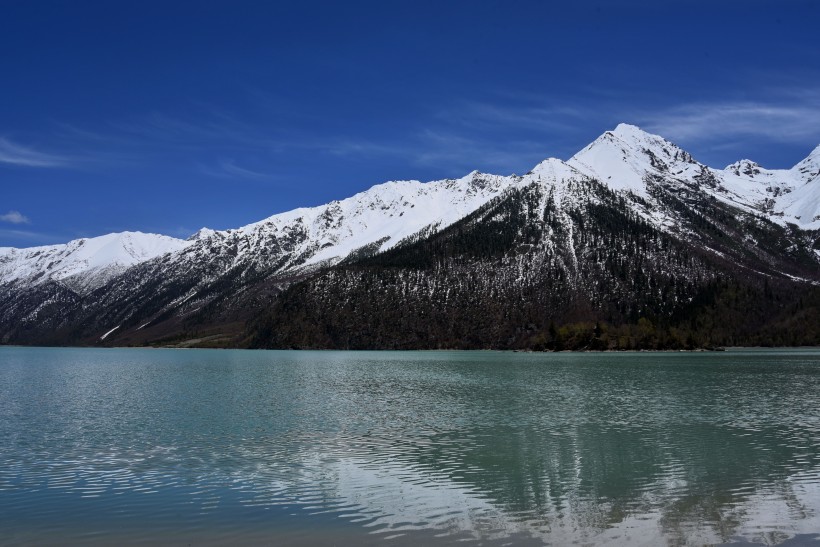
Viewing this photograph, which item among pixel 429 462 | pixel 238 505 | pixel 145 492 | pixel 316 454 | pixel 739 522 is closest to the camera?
pixel 739 522

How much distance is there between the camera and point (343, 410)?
5916 centimetres

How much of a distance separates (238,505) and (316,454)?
11.1 m

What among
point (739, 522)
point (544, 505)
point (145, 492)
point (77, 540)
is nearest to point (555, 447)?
point (544, 505)

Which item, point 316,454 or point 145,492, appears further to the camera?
point 316,454

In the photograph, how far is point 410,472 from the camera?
33.2 metres

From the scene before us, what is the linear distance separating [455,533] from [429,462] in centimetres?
1251

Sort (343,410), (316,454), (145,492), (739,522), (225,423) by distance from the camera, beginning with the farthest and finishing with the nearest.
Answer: (343,410)
(225,423)
(316,454)
(145,492)
(739,522)

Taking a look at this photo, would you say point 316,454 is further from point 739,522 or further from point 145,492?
point 739,522

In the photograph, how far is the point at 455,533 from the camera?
23.3m

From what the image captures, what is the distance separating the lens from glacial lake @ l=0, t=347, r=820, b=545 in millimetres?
23891

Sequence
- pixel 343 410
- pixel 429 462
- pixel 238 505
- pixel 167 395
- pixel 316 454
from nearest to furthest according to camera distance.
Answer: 1. pixel 238 505
2. pixel 429 462
3. pixel 316 454
4. pixel 343 410
5. pixel 167 395

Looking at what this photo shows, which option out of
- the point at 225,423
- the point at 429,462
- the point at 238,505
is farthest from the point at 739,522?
the point at 225,423

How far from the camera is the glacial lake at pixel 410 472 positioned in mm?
23891

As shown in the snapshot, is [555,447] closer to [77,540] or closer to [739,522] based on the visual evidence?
[739,522]
